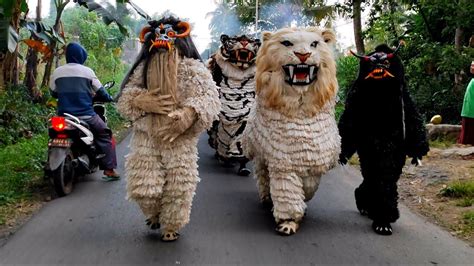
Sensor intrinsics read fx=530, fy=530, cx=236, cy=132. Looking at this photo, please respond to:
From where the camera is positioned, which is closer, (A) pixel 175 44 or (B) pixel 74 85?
(A) pixel 175 44

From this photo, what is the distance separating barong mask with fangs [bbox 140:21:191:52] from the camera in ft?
14.7

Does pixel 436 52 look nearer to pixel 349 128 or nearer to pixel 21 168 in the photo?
pixel 349 128

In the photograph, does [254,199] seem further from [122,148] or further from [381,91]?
[122,148]

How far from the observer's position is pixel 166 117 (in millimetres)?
4434

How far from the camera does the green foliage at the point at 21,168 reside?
6.14 metres

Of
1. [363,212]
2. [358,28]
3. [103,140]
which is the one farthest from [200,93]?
[358,28]

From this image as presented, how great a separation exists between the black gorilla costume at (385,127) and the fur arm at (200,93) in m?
1.51

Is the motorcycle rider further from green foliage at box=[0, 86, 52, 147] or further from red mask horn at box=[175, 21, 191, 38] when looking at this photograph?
green foliage at box=[0, 86, 52, 147]

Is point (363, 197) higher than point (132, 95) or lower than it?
lower

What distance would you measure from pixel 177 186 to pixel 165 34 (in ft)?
4.24

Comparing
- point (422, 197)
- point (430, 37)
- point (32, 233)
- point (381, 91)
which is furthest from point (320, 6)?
point (32, 233)

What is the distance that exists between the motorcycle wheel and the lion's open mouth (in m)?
2.86

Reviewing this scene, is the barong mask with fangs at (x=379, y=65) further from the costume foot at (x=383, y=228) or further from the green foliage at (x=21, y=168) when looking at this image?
the green foliage at (x=21, y=168)

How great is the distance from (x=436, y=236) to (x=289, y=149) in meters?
1.62
